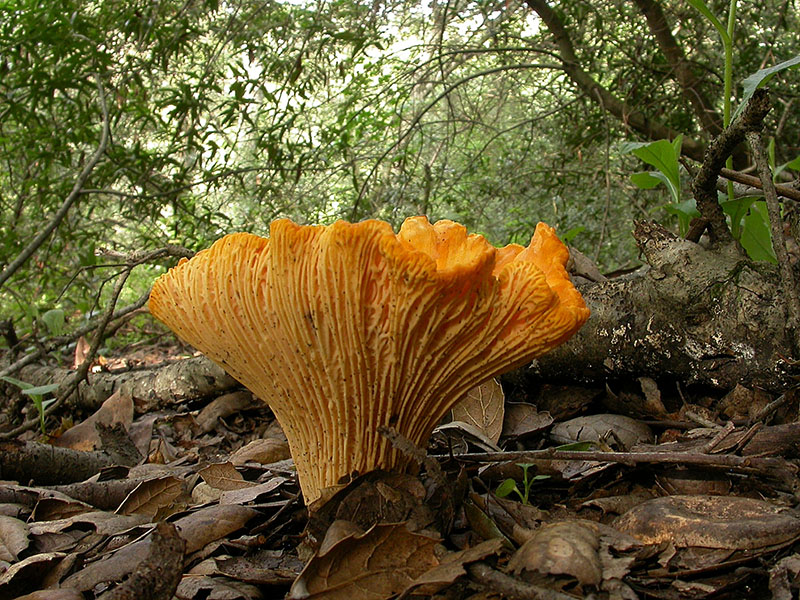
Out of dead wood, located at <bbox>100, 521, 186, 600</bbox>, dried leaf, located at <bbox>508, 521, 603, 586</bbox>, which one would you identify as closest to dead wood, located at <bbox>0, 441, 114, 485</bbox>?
dead wood, located at <bbox>100, 521, 186, 600</bbox>

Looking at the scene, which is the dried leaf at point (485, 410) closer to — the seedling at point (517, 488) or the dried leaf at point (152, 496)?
the seedling at point (517, 488)

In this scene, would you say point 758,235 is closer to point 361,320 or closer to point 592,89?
point 361,320

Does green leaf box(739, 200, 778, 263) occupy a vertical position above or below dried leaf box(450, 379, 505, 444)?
above

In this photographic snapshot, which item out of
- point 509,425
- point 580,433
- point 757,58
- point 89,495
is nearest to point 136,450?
point 89,495

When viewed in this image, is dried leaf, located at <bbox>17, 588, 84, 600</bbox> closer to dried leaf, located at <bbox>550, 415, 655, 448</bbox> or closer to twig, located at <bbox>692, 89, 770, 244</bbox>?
dried leaf, located at <bbox>550, 415, 655, 448</bbox>

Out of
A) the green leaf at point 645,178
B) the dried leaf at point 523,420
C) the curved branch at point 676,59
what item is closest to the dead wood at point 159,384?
the dried leaf at point 523,420
